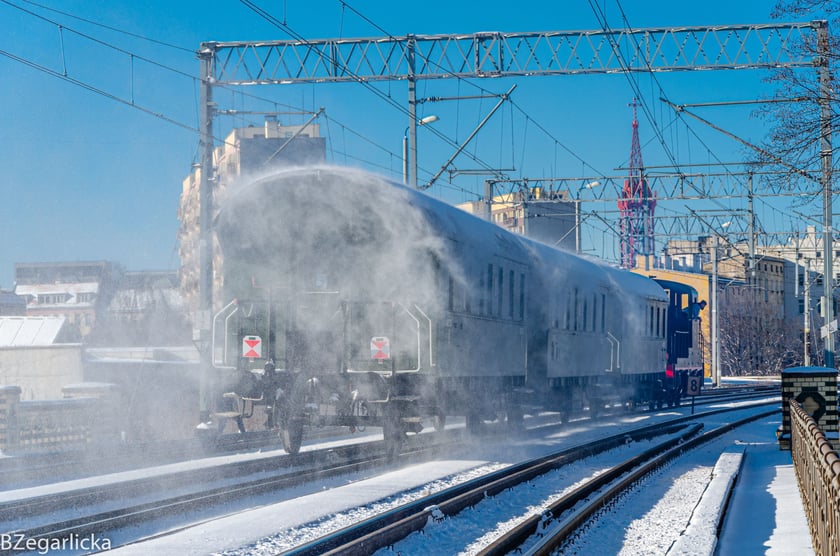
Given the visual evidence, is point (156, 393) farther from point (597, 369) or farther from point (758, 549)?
point (758, 549)

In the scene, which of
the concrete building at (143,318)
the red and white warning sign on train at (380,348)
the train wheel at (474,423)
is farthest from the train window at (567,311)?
the concrete building at (143,318)

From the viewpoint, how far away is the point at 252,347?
14.2m

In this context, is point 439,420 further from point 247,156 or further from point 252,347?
point 247,156

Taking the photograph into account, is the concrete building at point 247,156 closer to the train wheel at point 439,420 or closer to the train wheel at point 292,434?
the train wheel at point 439,420

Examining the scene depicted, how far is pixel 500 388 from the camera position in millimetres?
18031

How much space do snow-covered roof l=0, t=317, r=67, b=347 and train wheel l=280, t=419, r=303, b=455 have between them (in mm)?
18795

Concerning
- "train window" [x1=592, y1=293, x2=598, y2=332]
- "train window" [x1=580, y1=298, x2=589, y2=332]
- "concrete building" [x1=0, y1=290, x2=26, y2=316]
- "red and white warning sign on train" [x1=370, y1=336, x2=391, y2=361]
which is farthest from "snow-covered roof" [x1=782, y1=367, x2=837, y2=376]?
"concrete building" [x1=0, y1=290, x2=26, y2=316]

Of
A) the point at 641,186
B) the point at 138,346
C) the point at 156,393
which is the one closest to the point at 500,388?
the point at 156,393

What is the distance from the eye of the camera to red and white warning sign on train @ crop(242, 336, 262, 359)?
46.5ft

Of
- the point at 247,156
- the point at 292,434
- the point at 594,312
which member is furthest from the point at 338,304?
the point at 247,156

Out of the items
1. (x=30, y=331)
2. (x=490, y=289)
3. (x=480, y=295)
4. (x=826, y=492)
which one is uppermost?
(x=490, y=289)

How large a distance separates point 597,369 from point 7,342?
19.3 m

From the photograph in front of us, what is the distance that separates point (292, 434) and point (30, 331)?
20667mm

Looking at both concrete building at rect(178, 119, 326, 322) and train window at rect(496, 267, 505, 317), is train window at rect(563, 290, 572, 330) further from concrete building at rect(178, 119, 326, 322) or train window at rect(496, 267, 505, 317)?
concrete building at rect(178, 119, 326, 322)
